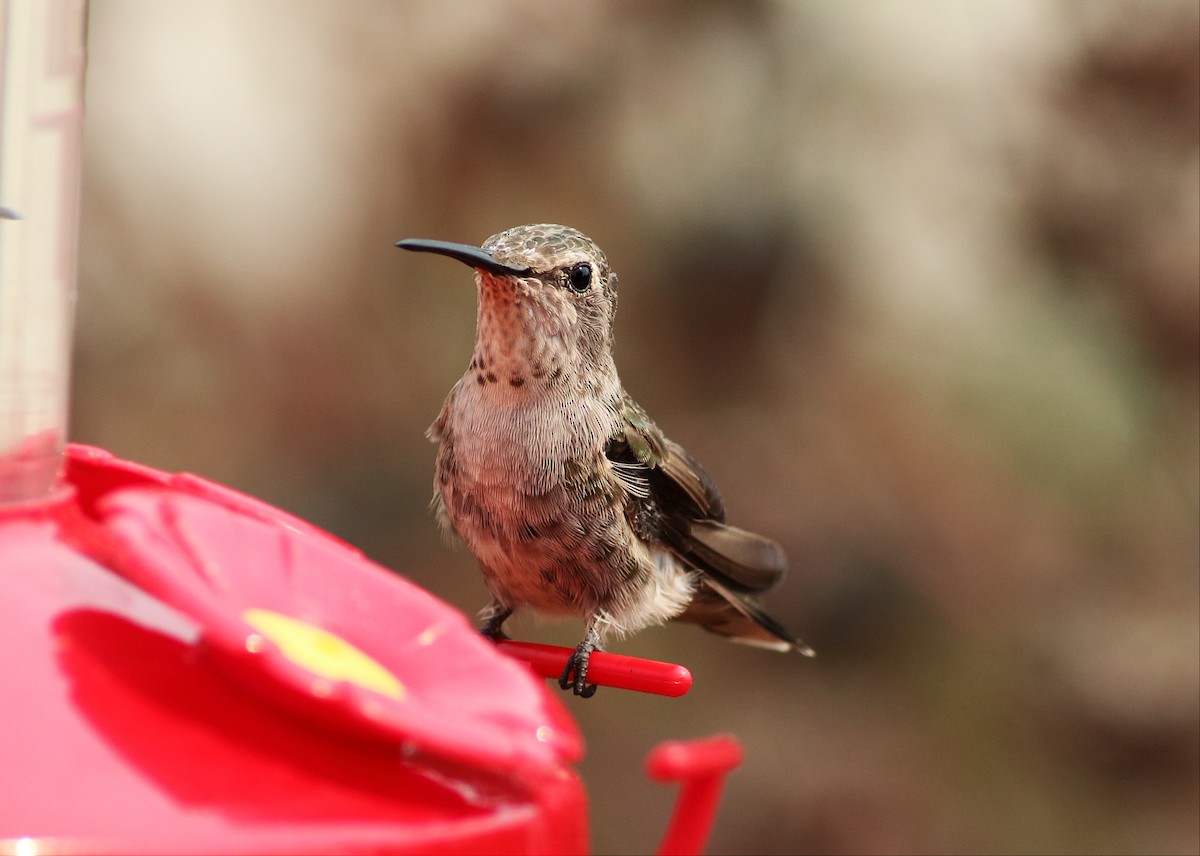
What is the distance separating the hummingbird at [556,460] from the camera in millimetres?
2615

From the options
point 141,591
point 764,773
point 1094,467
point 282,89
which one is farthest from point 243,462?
point 141,591

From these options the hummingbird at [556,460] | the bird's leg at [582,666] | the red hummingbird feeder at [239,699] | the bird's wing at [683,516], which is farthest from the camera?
the bird's wing at [683,516]

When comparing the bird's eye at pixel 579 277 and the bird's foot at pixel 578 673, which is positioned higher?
the bird's eye at pixel 579 277

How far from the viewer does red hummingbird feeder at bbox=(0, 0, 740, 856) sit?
1.04 metres

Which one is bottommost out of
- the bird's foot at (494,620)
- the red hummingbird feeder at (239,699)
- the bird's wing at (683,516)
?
the bird's foot at (494,620)

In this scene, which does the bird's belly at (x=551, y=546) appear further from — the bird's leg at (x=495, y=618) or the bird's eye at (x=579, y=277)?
the bird's eye at (x=579, y=277)

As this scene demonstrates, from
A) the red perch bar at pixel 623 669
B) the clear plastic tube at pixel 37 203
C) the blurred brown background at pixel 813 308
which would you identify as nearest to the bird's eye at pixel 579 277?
the red perch bar at pixel 623 669

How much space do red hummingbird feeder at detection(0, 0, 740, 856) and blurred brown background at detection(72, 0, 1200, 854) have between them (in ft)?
13.0

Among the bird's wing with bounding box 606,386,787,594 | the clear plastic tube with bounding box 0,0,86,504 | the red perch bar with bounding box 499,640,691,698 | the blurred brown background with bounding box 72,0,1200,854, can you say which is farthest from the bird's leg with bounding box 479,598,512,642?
the blurred brown background with bounding box 72,0,1200,854

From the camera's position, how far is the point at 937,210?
540 cm

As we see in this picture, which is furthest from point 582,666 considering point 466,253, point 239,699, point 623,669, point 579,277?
point 239,699

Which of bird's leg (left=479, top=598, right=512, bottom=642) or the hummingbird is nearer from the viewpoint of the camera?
the hummingbird

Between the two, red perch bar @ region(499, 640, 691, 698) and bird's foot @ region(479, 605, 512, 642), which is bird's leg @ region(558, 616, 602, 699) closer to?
red perch bar @ region(499, 640, 691, 698)

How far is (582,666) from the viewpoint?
7.39 feet
